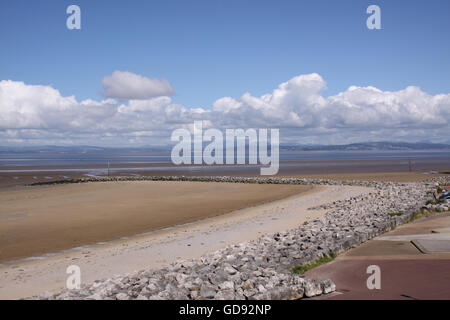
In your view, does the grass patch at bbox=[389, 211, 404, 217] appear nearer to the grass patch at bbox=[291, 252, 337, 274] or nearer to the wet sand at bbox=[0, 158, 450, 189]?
the grass patch at bbox=[291, 252, 337, 274]

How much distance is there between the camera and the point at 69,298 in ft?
22.8

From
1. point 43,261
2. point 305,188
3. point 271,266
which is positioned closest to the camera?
point 271,266

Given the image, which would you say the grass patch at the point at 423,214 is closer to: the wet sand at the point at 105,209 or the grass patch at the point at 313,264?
the grass patch at the point at 313,264

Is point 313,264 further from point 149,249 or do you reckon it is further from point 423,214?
point 423,214

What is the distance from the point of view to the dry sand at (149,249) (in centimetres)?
1005

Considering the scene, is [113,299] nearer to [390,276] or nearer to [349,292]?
[349,292]

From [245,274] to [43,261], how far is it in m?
7.05

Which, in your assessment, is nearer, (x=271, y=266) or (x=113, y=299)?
(x=113, y=299)

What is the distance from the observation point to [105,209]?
23312 millimetres

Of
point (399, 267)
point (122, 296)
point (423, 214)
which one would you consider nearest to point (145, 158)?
point (423, 214)

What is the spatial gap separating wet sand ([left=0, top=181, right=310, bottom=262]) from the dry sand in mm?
1176

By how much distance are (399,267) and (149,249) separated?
7175 millimetres
